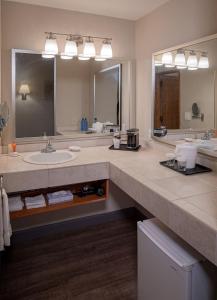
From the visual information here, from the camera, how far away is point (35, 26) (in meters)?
2.40

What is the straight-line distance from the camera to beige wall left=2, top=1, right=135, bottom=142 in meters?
2.31

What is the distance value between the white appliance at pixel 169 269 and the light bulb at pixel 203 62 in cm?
125

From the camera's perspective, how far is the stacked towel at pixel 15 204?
81.0 inches

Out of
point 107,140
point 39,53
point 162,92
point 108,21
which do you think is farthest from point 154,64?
point 39,53

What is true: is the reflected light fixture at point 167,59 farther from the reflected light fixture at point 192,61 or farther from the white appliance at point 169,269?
the white appliance at point 169,269

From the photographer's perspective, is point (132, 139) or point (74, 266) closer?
point (74, 266)

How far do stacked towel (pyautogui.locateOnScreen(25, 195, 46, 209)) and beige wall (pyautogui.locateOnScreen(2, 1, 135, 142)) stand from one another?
72 centimetres

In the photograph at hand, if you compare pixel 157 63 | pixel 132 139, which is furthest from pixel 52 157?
pixel 157 63

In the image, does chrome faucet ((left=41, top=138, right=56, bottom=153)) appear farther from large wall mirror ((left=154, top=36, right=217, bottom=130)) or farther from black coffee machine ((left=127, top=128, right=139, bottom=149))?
large wall mirror ((left=154, top=36, right=217, bottom=130))

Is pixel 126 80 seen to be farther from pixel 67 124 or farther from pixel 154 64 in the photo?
pixel 67 124

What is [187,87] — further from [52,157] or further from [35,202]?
[35,202]

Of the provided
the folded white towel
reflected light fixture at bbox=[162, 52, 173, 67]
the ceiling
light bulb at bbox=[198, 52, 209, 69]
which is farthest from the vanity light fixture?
the folded white towel

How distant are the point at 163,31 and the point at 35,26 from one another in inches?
48.2

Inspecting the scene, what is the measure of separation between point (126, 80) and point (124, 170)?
52.5 inches
